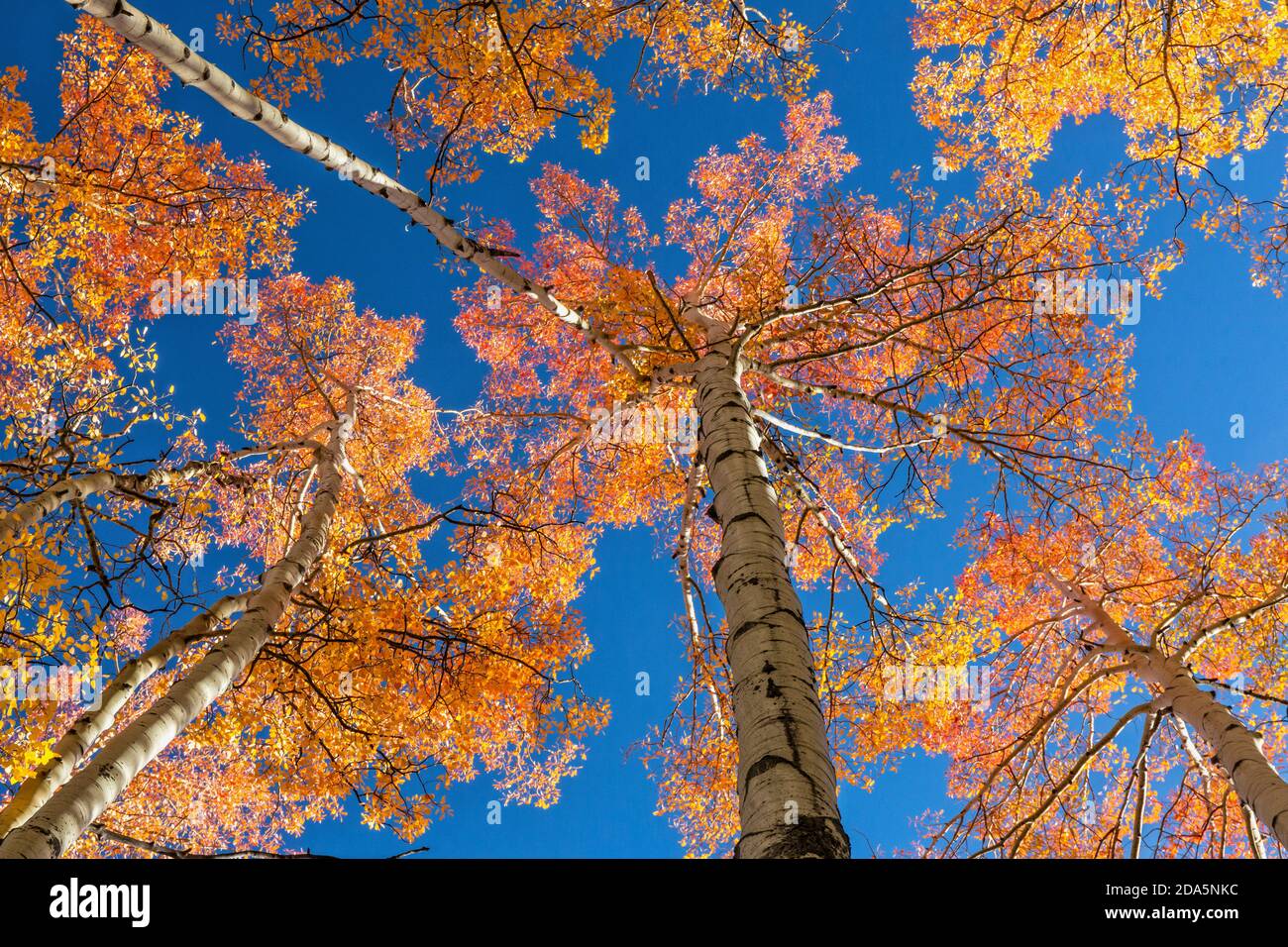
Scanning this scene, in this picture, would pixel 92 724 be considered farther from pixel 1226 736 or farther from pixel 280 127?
pixel 1226 736

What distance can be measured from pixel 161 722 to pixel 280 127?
3773 mm

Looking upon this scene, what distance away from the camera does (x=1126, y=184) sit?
23.0 ft

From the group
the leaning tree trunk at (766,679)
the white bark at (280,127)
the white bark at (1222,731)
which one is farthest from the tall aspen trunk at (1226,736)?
the white bark at (280,127)

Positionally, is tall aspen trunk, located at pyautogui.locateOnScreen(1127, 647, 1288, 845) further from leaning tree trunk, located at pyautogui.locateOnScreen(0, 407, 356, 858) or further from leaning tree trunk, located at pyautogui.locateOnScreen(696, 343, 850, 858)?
leaning tree trunk, located at pyautogui.locateOnScreen(0, 407, 356, 858)

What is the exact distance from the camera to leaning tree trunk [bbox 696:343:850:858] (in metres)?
2.41

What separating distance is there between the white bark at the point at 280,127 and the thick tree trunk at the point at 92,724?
3284mm

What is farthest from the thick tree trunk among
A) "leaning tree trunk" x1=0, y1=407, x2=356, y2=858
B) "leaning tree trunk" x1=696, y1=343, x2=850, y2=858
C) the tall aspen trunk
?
the tall aspen trunk

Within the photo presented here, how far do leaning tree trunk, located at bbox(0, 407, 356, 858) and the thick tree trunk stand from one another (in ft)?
0.75

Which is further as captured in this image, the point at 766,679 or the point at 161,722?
the point at 161,722

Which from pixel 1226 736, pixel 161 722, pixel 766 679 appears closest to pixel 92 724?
pixel 161 722

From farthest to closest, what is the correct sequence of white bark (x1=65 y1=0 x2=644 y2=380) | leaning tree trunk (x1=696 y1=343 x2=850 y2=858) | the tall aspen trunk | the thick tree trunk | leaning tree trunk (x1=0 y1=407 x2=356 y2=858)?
1. the tall aspen trunk
2. white bark (x1=65 y1=0 x2=644 y2=380)
3. the thick tree trunk
4. leaning tree trunk (x1=0 y1=407 x2=356 y2=858)
5. leaning tree trunk (x1=696 y1=343 x2=850 y2=858)

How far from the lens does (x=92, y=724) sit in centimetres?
388

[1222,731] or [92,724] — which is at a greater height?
[92,724]

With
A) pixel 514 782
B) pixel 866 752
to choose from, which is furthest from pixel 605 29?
pixel 514 782
